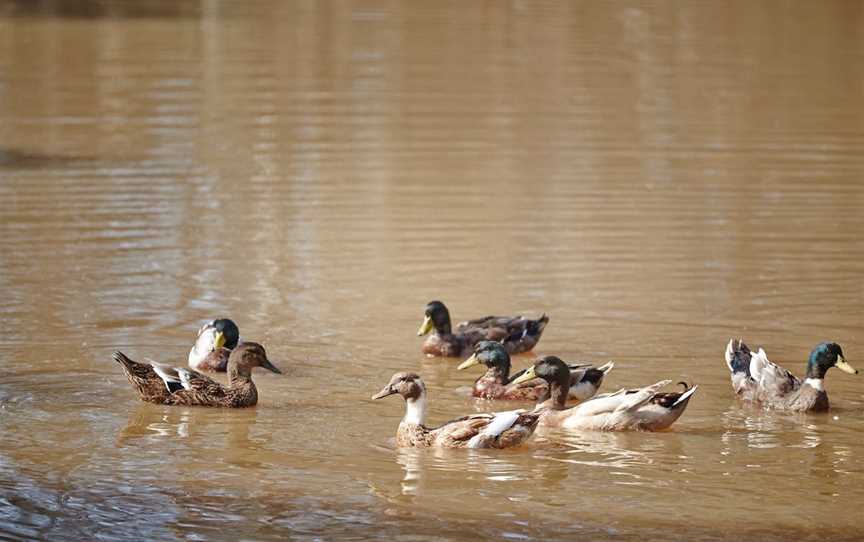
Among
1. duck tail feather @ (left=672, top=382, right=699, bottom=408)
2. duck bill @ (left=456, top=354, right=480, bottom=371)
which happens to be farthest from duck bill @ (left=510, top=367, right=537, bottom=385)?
duck tail feather @ (left=672, top=382, right=699, bottom=408)

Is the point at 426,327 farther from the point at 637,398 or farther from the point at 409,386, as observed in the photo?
the point at 637,398

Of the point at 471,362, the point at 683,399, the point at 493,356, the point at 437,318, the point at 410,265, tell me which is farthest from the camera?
the point at 410,265

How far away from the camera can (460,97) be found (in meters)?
26.4

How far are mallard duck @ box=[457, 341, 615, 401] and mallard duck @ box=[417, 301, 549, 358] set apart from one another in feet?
3.16

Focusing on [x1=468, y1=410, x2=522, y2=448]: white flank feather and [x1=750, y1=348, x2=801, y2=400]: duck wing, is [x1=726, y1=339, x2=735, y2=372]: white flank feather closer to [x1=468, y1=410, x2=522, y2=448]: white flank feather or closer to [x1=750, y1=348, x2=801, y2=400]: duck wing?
[x1=750, y1=348, x2=801, y2=400]: duck wing

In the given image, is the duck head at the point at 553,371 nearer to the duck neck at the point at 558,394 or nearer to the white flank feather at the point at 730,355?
the duck neck at the point at 558,394

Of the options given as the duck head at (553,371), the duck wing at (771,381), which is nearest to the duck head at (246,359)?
the duck head at (553,371)

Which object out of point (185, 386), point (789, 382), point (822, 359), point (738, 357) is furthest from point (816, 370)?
point (185, 386)

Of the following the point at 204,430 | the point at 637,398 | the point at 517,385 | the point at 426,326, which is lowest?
the point at 204,430

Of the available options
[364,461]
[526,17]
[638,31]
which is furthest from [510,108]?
[364,461]

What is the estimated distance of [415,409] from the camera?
10172 millimetres

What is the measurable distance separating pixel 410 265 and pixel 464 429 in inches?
225

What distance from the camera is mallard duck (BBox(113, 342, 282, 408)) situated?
11.0 metres

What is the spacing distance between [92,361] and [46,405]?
1.28 metres
